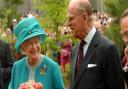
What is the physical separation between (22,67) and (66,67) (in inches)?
234

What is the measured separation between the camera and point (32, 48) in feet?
13.2

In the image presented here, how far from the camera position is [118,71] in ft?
13.0

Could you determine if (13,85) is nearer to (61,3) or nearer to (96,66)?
(96,66)

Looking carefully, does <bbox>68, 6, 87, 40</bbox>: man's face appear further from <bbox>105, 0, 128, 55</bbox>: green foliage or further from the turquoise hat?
<bbox>105, 0, 128, 55</bbox>: green foliage

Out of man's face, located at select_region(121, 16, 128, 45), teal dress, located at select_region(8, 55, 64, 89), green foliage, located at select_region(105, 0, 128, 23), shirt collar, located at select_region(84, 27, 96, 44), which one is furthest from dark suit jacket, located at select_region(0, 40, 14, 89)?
green foliage, located at select_region(105, 0, 128, 23)

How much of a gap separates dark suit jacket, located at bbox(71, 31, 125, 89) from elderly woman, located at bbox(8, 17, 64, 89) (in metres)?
0.23

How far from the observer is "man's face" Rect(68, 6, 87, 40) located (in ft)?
13.4


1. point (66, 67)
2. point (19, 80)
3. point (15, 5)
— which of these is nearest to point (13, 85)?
point (19, 80)

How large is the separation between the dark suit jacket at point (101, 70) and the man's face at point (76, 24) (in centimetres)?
17

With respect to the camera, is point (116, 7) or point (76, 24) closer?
point (76, 24)

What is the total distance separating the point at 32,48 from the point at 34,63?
16cm

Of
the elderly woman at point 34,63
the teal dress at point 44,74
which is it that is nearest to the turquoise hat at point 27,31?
the elderly woman at point 34,63

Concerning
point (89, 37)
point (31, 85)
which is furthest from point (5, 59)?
point (31, 85)

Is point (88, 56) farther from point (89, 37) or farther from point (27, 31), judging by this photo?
point (27, 31)
